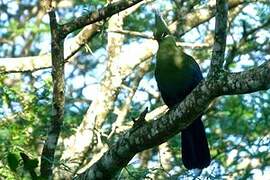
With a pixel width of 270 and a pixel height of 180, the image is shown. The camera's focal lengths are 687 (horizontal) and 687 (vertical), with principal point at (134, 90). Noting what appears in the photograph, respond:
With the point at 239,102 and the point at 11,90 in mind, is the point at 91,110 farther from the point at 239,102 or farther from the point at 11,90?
the point at 239,102

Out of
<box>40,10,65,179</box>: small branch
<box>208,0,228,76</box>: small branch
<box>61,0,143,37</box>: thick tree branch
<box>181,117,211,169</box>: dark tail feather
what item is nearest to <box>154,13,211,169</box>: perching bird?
<box>181,117,211,169</box>: dark tail feather

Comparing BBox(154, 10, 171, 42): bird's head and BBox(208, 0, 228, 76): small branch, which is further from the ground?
BBox(154, 10, 171, 42): bird's head

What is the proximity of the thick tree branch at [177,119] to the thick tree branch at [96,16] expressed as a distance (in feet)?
2.16

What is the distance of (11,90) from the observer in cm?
530

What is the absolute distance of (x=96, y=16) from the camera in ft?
12.5

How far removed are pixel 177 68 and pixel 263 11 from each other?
2265mm

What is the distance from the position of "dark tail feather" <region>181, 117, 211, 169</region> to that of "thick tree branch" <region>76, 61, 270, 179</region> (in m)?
0.67

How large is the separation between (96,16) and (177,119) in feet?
2.57

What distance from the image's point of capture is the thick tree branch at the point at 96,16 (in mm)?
3797

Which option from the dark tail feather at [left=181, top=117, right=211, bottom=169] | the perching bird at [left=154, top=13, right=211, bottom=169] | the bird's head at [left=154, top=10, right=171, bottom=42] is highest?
the bird's head at [left=154, top=10, right=171, bottom=42]

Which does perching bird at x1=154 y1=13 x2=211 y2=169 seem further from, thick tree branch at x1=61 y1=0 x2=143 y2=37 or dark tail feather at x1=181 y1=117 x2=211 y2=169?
thick tree branch at x1=61 y1=0 x2=143 y2=37

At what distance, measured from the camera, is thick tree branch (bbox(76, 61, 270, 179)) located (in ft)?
10.3

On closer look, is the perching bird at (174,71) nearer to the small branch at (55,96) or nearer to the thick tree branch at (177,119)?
the thick tree branch at (177,119)

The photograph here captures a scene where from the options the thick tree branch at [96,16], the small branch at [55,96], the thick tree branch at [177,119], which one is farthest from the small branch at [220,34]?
A: the small branch at [55,96]
